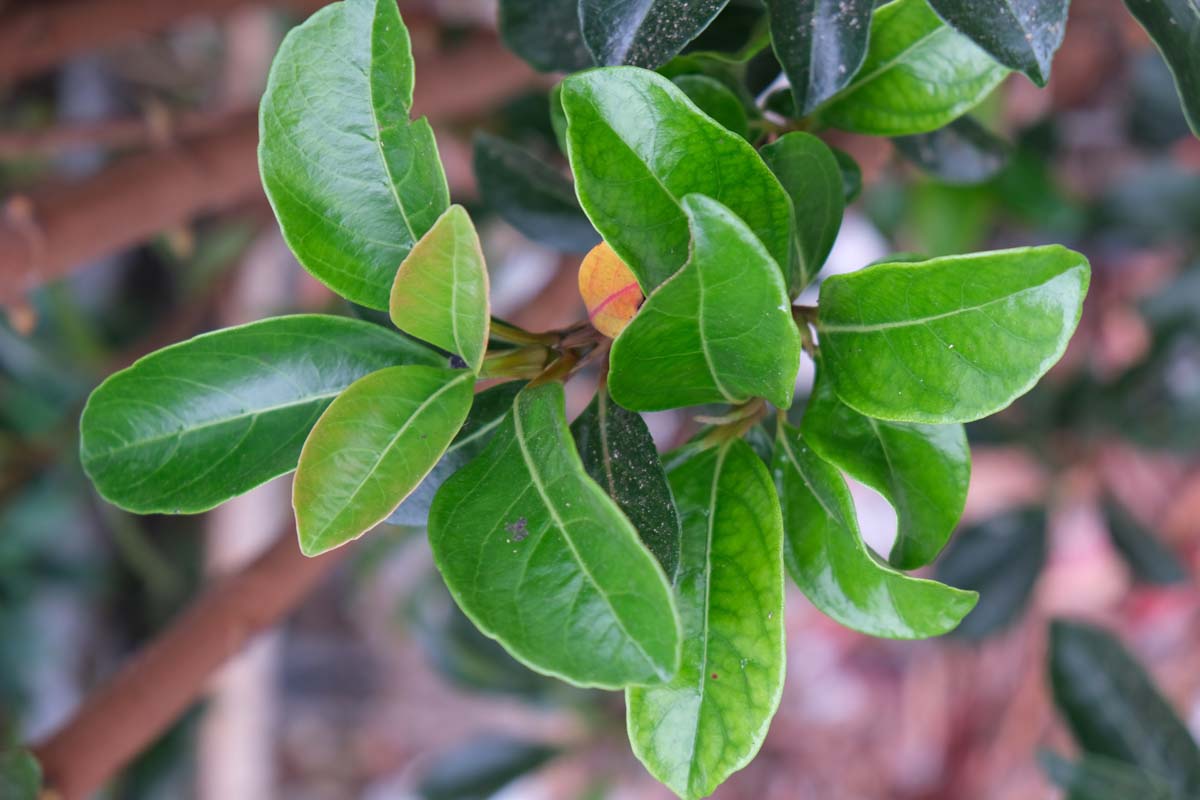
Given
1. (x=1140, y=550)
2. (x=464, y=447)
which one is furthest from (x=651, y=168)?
(x=1140, y=550)

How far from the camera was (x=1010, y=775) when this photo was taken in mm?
1855

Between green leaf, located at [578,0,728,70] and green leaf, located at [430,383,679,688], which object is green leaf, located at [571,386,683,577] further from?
green leaf, located at [578,0,728,70]

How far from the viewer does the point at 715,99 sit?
17.4 inches

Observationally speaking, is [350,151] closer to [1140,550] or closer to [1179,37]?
[1179,37]

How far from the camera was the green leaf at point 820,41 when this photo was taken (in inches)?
15.8

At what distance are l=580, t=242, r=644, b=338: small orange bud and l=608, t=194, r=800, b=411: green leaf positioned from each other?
0.03 m

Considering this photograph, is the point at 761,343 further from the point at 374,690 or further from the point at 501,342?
the point at 374,690

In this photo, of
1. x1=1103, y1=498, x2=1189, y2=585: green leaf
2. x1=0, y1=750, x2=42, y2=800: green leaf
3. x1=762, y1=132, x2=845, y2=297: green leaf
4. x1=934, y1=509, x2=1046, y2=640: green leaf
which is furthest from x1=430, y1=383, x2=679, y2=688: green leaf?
x1=1103, y1=498, x2=1189, y2=585: green leaf

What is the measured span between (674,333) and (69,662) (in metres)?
1.45

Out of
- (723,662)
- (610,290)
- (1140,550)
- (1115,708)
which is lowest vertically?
(1140,550)

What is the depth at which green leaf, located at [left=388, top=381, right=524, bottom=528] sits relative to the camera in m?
0.45

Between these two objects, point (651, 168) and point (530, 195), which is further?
point (530, 195)

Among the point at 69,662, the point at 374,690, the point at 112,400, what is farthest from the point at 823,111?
the point at 374,690

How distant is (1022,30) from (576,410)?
4.38ft
